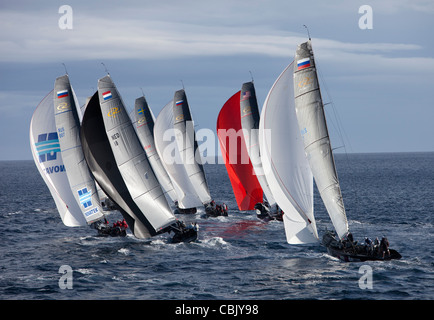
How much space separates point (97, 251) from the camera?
45.5m

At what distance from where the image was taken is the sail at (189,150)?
64625mm

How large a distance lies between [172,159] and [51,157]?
1632 centimetres

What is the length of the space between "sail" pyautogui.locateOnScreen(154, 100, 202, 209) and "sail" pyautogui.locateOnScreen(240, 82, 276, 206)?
8491 mm

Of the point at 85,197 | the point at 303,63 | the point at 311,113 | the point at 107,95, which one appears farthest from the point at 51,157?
the point at 303,63

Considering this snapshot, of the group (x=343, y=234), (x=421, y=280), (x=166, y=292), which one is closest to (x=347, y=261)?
(x=343, y=234)

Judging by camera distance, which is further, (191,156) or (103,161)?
(191,156)

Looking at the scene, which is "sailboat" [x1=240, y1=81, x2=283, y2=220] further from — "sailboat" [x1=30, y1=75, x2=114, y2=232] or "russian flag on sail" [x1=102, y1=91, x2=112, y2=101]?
"russian flag on sail" [x1=102, y1=91, x2=112, y2=101]

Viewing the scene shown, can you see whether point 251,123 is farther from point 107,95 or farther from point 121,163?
point 107,95

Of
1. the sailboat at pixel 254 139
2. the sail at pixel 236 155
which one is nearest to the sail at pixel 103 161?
the sailboat at pixel 254 139

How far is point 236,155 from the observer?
62.2 m

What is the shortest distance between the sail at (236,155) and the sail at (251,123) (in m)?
0.84

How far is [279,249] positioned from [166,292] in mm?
13817
